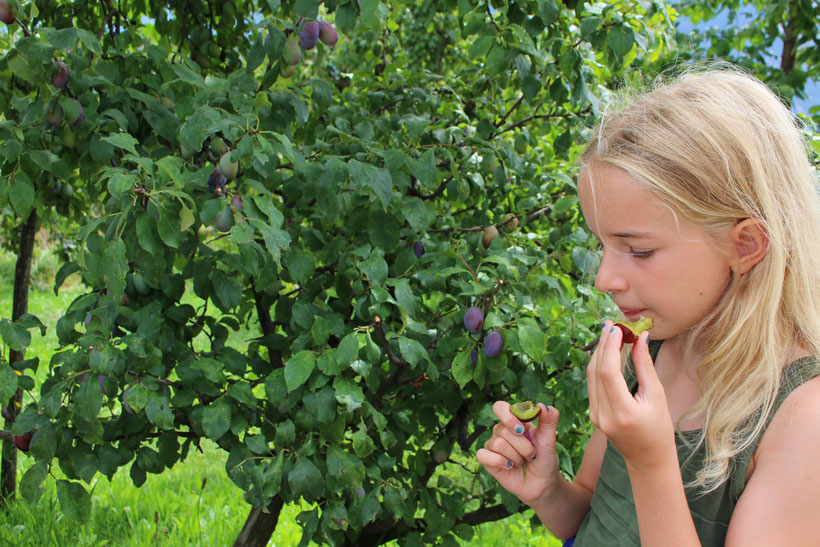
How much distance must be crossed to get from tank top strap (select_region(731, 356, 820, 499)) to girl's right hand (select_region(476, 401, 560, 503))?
0.25 m

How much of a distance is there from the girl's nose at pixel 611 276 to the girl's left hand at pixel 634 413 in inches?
3.1

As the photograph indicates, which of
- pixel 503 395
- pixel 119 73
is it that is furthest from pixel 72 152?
pixel 503 395

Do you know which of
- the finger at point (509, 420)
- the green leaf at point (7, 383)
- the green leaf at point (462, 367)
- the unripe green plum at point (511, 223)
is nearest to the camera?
the finger at point (509, 420)

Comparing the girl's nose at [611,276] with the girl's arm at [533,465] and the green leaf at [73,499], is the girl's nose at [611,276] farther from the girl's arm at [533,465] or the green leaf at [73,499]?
the green leaf at [73,499]

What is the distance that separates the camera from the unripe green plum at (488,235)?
61.7 inches

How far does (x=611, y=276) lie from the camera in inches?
34.6

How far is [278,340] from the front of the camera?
151 centimetres

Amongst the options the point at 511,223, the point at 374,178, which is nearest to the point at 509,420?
the point at 374,178

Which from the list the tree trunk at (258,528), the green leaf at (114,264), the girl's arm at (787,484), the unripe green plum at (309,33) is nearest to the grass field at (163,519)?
the tree trunk at (258,528)

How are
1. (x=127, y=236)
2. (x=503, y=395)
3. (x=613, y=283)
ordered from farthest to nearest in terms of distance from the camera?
(x=503, y=395) → (x=127, y=236) → (x=613, y=283)

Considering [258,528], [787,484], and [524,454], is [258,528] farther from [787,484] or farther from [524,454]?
[787,484]

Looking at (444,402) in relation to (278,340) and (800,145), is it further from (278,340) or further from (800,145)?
(800,145)

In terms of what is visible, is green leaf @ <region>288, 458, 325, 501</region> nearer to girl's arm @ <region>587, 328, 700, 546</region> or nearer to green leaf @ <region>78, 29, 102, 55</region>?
girl's arm @ <region>587, 328, 700, 546</region>

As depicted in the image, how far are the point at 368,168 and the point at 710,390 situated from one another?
667mm
